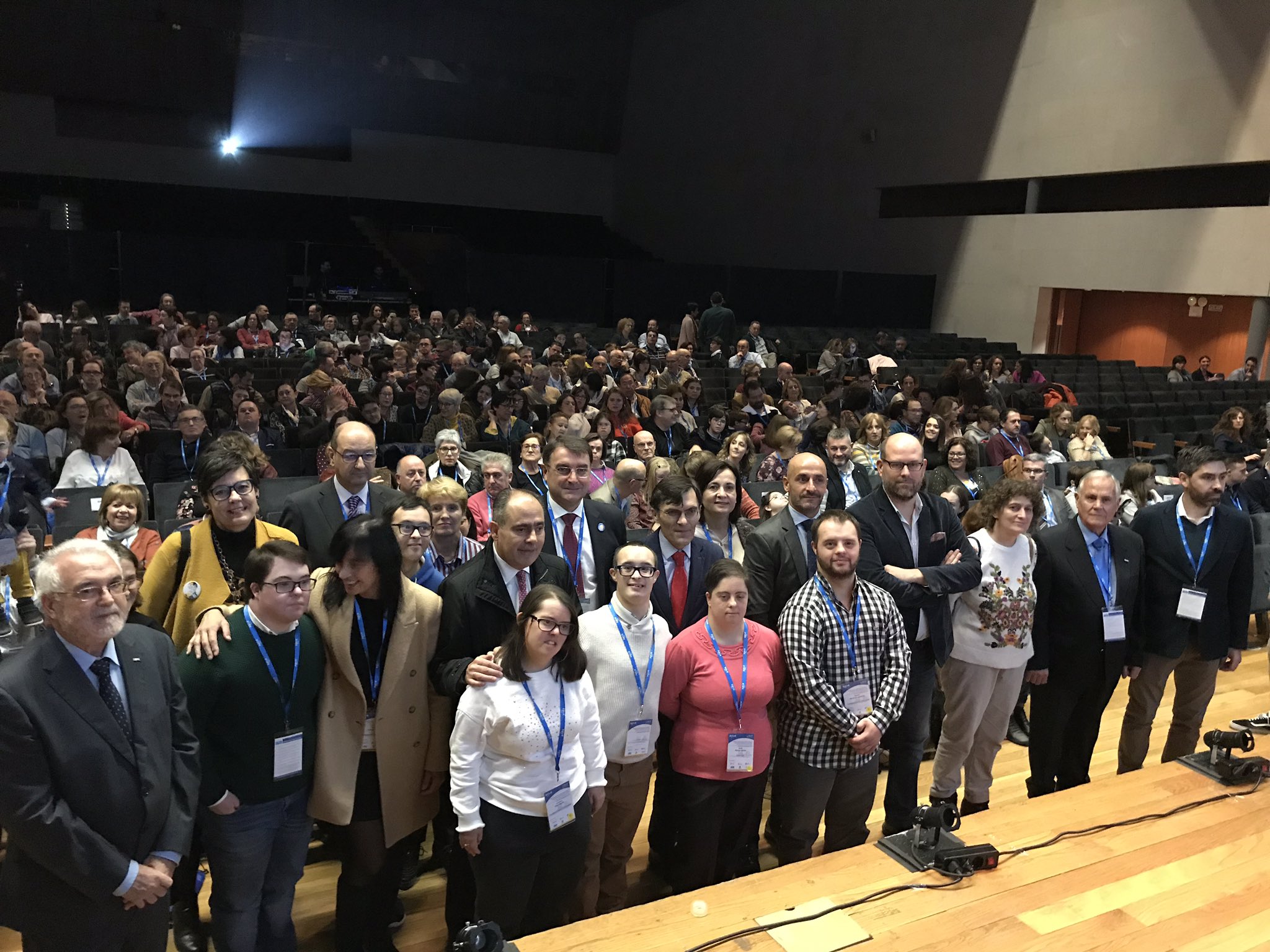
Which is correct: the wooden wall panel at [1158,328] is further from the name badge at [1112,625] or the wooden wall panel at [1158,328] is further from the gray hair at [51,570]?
the gray hair at [51,570]

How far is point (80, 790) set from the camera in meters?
2.02

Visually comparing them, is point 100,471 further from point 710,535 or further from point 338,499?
point 710,535

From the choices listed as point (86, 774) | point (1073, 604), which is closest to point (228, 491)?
point (86, 774)

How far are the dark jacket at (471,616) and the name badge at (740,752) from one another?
2.40 ft

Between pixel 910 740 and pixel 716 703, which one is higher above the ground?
pixel 716 703

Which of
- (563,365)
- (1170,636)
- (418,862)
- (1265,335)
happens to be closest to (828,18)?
(1265,335)

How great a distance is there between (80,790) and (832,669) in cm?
200

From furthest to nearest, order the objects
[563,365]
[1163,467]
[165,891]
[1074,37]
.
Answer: [1074,37] < [563,365] < [1163,467] < [165,891]

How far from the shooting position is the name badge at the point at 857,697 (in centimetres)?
291

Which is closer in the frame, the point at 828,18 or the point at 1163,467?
the point at 1163,467

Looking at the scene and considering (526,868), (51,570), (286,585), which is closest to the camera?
(51,570)

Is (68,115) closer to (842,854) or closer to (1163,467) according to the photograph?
(1163,467)

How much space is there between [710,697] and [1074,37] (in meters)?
15.3

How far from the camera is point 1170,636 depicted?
368cm
